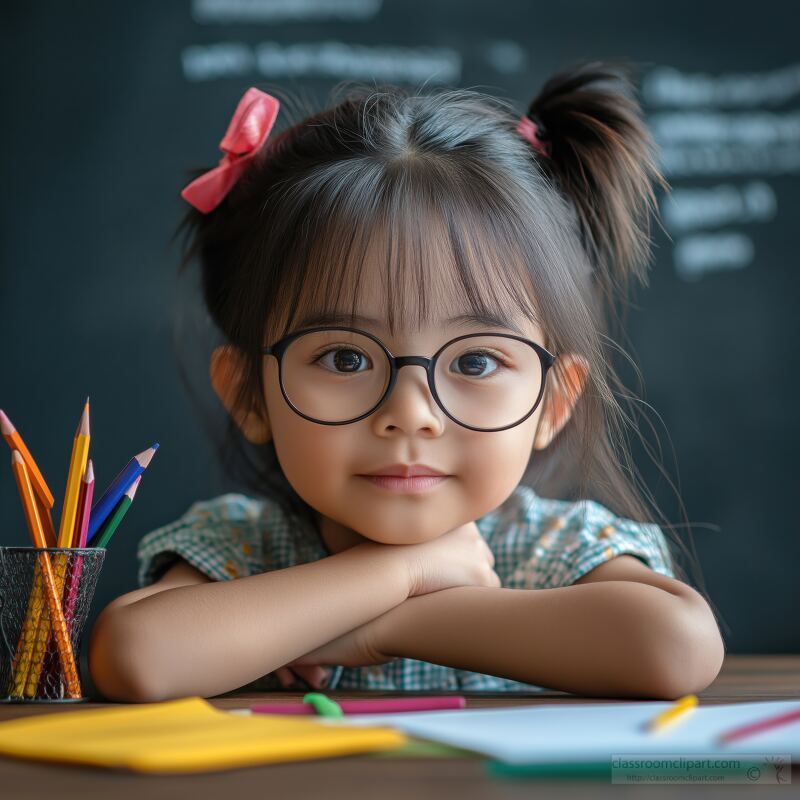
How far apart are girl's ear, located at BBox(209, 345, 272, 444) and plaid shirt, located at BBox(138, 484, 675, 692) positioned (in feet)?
0.41

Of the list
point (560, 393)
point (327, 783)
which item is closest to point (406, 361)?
point (560, 393)

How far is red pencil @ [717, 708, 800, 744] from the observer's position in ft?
1.47

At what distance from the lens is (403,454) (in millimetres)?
840

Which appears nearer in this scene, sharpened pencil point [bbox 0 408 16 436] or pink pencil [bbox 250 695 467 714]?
pink pencil [bbox 250 695 467 714]

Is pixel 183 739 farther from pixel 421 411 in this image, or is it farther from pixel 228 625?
pixel 421 411

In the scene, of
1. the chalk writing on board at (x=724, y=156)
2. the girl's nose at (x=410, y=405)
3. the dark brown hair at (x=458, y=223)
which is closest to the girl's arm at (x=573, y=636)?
the girl's nose at (x=410, y=405)

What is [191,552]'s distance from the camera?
1.00 metres

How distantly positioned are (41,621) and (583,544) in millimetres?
552

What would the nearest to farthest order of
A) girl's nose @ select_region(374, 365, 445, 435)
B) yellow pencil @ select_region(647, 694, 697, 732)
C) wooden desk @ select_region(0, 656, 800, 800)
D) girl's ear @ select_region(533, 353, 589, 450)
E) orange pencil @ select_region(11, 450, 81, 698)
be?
wooden desk @ select_region(0, 656, 800, 800)
yellow pencil @ select_region(647, 694, 697, 732)
orange pencil @ select_region(11, 450, 81, 698)
girl's nose @ select_region(374, 365, 445, 435)
girl's ear @ select_region(533, 353, 589, 450)

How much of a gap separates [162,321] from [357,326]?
108cm

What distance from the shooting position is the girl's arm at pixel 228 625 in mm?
720

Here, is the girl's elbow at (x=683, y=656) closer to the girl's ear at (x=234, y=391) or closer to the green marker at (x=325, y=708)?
the green marker at (x=325, y=708)

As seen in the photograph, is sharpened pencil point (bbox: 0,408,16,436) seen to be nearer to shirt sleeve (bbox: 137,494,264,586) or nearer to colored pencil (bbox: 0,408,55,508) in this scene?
colored pencil (bbox: 0,408,55,508)

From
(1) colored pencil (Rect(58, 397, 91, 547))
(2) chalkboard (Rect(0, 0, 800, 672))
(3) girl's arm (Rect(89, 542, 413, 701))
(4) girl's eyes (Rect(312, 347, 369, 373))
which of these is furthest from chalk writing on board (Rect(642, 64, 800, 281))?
(1) colored pencil (Rect(58, 397, 91, 547))
